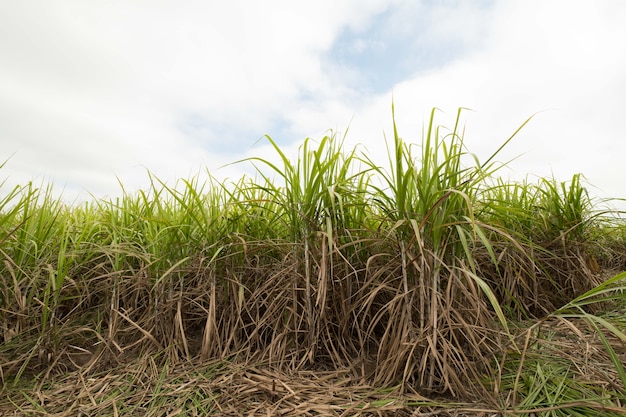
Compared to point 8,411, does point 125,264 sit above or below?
above

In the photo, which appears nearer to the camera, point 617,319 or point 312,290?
point 312,290

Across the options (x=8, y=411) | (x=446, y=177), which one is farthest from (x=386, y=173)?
(x=8, y=411)

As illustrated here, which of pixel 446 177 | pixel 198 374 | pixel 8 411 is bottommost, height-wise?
pixel 8 411

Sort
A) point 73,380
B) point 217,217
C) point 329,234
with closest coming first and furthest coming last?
point 329,234 → point 73,380 → point 217,217

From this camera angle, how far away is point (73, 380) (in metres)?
1.64

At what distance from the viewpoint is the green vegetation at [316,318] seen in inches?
51.9

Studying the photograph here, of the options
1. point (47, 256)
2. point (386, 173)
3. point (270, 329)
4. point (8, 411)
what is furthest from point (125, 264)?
point (386, 173)

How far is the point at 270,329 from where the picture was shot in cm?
180

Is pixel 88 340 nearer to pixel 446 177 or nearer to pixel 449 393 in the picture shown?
pixel 449 393

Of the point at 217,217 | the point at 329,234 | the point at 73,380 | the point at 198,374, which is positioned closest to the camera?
the point at 329,234

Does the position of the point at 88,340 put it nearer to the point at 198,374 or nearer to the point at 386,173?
the point at 198,374

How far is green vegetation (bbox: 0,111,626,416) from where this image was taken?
1317 mm

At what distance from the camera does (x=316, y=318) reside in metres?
1.57

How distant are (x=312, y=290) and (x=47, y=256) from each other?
5.02 feet
